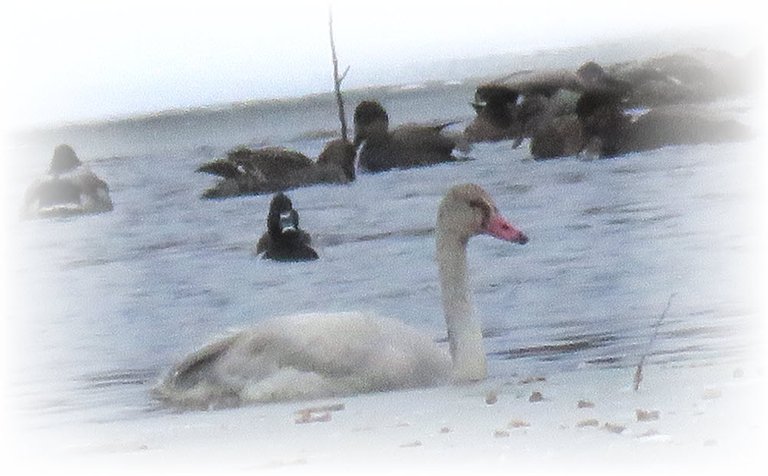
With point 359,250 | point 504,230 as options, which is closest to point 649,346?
point 504,230

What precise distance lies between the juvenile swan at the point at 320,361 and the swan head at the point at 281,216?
6.9 inches

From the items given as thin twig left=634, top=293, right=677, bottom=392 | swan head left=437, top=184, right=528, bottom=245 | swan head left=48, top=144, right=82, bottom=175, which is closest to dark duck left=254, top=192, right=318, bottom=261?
swan head left=437, top=184, right=528, bottom=245

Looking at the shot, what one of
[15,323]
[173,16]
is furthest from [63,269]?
[173,16]

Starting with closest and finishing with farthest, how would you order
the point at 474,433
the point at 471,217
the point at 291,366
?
the point at 474,433, the point at 291,366, the point at 471,217

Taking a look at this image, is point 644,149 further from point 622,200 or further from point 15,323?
point 15,323

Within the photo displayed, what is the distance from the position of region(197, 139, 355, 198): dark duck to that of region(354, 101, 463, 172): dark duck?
54 millimetres

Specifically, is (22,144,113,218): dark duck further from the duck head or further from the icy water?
the duck head

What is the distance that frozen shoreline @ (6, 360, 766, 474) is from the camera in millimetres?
4051

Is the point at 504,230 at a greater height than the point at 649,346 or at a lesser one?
greater

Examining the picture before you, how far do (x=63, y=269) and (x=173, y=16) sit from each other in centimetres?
55

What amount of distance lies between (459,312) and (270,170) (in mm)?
472

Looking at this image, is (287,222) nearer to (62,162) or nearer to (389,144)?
(389,144)

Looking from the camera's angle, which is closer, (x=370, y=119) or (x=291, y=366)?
(x=291, y=366)

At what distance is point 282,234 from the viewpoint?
434 centimetres
